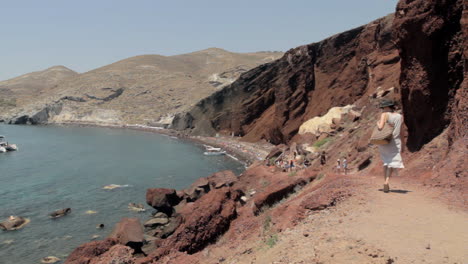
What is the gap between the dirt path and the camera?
18.2 ft

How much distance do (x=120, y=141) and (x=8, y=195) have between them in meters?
47.7

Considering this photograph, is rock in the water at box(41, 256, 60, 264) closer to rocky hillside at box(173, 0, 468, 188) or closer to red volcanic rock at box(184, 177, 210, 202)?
red volcanic rock at box(184, 177, 210, 202)

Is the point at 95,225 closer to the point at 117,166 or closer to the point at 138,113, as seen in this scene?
the point at 117,166

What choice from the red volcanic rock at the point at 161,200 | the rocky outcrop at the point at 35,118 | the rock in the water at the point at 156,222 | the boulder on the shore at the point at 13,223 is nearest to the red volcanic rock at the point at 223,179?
the red volcanic rock at the point at 161,200

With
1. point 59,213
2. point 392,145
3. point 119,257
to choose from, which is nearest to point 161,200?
point 59,213

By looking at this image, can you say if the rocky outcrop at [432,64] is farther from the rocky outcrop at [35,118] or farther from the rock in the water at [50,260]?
the rocky outcrop at [35,118]

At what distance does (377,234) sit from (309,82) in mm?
54274

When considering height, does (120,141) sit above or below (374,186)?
below

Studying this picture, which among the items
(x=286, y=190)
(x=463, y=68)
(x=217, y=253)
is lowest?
(x=217, y=253)

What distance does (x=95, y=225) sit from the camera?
2717 centimetres

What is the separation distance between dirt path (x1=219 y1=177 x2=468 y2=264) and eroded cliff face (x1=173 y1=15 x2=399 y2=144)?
91.0ft

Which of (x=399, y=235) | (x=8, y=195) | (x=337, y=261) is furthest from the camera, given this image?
(x=8, y=195)

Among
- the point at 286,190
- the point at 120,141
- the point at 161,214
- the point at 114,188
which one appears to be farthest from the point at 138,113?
the point at 286,190

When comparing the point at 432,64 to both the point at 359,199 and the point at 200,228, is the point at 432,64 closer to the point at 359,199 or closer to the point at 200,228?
the point at 359,199
